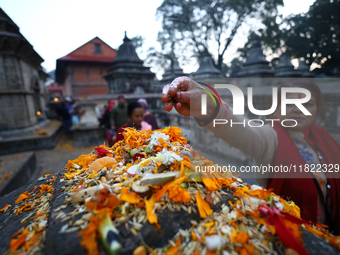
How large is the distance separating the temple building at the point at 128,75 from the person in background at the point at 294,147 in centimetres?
1015

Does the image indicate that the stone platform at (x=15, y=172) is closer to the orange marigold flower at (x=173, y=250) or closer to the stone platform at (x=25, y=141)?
the stone platform at (x=25, y=141)

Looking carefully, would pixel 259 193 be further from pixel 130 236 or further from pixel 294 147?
pixel 294 147

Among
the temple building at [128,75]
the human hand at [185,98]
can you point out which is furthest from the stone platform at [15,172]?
the temple building at [128,75]

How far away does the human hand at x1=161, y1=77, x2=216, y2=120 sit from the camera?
135 centimetres

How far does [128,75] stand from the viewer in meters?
11.4

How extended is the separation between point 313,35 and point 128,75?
72.3 feet

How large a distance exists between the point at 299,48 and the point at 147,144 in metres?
27.0

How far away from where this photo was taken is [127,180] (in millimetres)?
1103

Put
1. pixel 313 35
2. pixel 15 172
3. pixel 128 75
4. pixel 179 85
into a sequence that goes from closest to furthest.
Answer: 1. pixel 179 85
2. pixel 15 172
3. pixel 128 75
4. pixel 313 35

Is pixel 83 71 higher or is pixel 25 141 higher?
pixel 83 71

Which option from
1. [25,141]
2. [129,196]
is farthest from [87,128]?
[129,196]

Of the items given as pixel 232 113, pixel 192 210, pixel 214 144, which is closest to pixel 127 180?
pixel 192 210

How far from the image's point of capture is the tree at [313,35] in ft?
56.1

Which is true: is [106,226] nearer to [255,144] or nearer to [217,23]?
[255,144]
